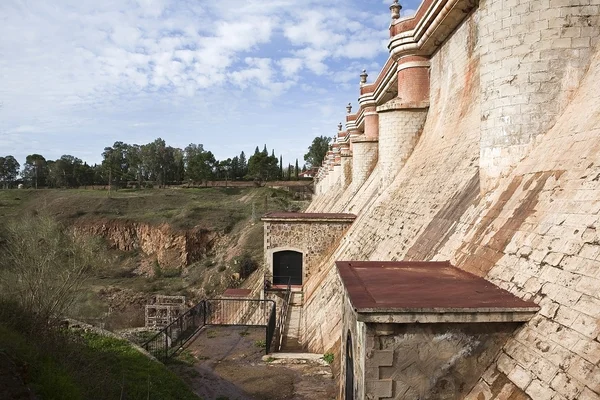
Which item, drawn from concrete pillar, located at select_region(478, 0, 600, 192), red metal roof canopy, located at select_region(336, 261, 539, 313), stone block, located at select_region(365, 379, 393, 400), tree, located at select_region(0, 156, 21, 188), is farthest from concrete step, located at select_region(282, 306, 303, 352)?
tree, located at select_region(0, 156, 21, 188)

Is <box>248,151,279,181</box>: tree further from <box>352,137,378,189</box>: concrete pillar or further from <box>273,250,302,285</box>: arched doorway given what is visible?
<box>273,250,302,285</box>: arched doorway

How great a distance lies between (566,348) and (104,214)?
50167mm

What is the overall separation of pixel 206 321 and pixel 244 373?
24.9 ft

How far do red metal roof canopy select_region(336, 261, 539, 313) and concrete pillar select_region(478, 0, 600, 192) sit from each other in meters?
2.24

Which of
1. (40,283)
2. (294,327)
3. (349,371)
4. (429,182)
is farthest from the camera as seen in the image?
(40,283)

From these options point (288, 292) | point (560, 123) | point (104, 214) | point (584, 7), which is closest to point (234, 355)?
point (288, 292)

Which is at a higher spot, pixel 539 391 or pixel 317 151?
pixel 317 151

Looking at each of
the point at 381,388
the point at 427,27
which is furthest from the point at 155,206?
the point at 381,388

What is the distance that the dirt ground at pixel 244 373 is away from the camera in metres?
7.59

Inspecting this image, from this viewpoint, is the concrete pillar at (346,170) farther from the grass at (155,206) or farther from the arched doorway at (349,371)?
the arched doorway at (349,371)

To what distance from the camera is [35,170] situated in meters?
76.1

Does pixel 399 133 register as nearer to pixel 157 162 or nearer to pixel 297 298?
pixel 297 298

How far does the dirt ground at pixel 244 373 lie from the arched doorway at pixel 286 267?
4558 millimetres

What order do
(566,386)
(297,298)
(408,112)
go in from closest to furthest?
(566,386), (408,112), (297,298)
